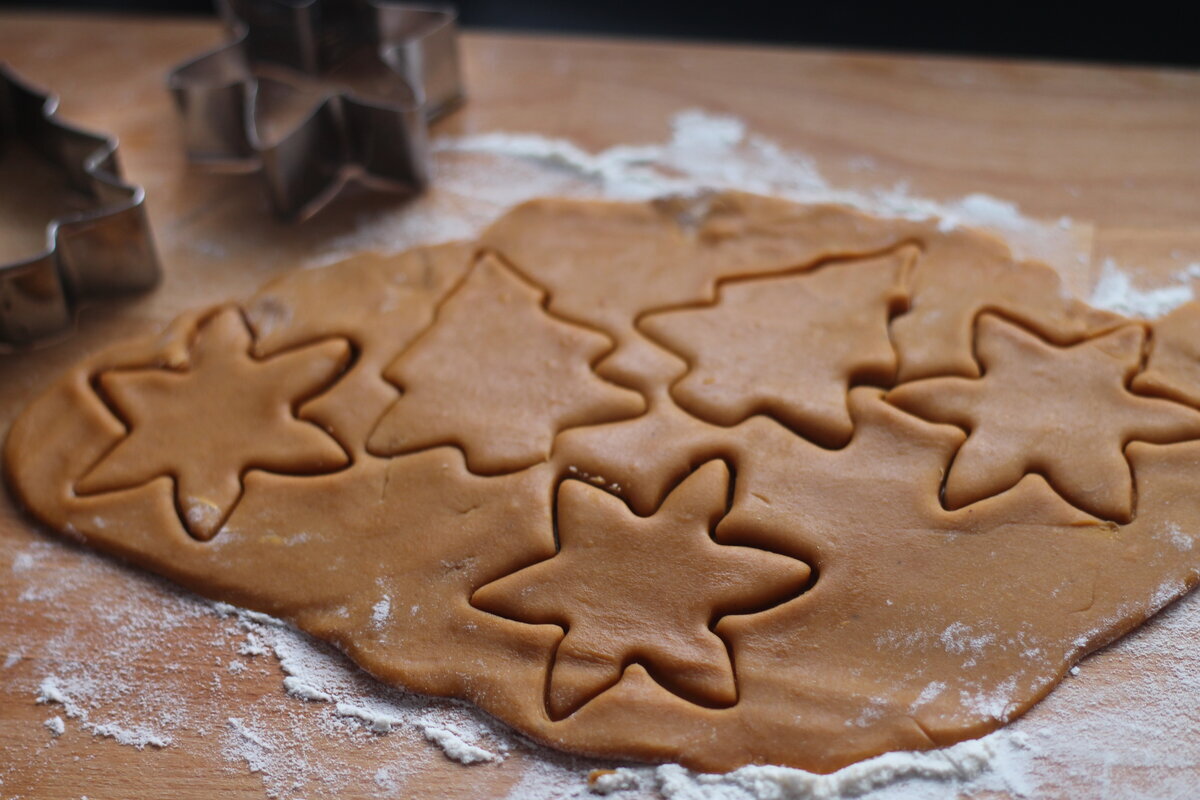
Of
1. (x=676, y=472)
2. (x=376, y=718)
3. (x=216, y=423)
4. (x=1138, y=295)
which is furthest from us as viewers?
(x=1138, y=295)

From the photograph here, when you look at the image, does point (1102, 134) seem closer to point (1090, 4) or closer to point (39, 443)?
point (1090, 4)

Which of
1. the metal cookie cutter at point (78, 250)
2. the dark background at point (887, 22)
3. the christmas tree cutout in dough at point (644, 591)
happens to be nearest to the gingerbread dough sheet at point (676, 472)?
the christmas tree cutout in dough at point (644, 591)

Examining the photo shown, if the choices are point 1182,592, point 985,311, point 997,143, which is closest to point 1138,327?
point 985,311

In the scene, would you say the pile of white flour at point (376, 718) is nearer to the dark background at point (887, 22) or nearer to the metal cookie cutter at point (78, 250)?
the metal cookie cutter at point (78, 250)

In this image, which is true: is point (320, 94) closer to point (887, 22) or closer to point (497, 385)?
point (497, 385)

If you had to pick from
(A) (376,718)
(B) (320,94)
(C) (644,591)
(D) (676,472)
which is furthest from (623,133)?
(A) (376,718)

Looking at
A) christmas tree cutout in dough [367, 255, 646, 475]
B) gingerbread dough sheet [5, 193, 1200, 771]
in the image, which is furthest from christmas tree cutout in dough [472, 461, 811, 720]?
christmas tree cutout in dough [367, 255, 646, 475]

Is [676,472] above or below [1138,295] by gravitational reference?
below
